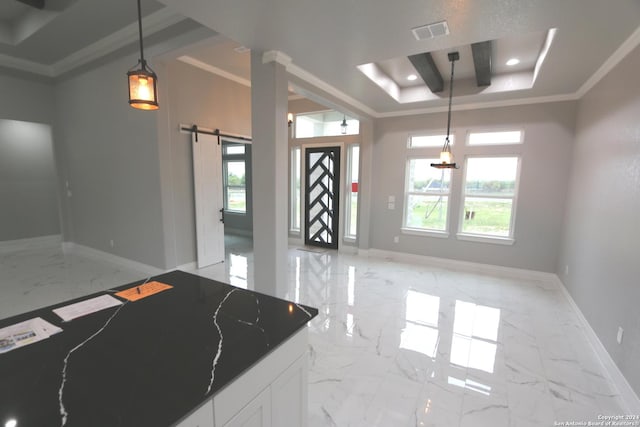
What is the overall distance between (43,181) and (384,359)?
25.1ft

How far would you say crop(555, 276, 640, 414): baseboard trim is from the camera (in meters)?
2.03

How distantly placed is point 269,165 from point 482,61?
112 inches

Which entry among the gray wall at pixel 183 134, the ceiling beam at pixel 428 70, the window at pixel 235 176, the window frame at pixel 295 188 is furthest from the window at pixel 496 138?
the window at pixel 235 176

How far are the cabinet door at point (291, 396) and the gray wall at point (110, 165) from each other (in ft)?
12.1

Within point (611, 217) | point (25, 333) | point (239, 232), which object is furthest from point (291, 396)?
point (239, 232)

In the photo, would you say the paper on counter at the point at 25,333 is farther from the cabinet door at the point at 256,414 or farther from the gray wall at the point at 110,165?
the gray wall at the point at 110,165

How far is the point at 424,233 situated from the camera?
17.8ft

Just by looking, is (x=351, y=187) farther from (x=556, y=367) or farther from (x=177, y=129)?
(x=556, y=367)

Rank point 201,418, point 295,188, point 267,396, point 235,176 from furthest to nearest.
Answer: point 235,176 < point 295,188 < point 267,396 < point 201,418

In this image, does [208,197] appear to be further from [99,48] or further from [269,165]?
[99,48]

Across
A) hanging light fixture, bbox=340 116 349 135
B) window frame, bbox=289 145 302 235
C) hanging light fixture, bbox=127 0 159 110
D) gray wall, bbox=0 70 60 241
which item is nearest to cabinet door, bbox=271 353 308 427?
hanging light fixture, bbox=127 0 159 110

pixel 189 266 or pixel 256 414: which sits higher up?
pixel 256 414

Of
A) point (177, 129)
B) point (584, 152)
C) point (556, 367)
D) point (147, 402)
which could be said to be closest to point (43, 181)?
point (177, 129)

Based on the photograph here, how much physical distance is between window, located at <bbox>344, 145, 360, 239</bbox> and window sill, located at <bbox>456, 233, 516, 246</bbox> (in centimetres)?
205
